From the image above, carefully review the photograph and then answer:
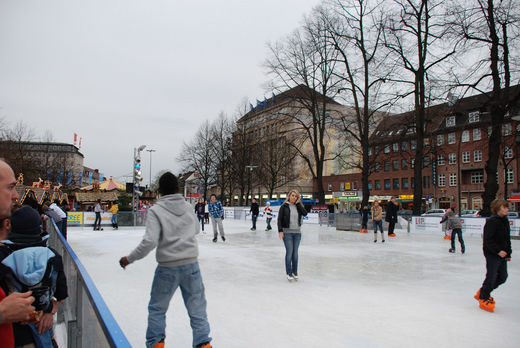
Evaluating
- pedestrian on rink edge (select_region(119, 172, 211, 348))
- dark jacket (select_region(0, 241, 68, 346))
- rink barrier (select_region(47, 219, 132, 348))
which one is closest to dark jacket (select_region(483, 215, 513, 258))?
pedestrian on rink edge (select_region(119, 172, 211, 348))

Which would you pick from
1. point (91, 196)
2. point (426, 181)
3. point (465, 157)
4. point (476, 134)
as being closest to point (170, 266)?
point (91, 196)

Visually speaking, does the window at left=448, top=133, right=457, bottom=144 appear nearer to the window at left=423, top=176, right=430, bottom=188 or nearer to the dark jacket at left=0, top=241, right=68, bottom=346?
the window at left=423, top=176, right=430, bottom=188

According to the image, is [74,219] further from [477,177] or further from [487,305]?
[477,177]

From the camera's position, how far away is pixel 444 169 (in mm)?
52844

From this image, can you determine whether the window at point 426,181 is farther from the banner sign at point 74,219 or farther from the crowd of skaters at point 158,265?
the crowd of skaters at point 158,265

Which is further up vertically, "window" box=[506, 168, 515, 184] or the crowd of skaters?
"window" box=[506, 168, 515, 184]

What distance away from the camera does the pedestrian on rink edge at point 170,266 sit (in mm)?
3508

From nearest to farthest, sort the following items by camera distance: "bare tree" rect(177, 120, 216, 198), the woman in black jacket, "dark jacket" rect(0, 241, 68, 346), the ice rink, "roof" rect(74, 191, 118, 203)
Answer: "dark jacket" rect(0, 241, 68, 346)
the ice rink
the woman in black jacket
"roof" rect(74, 191, 118, 203)
"bare tree" rect(177, 120, 216, 198)

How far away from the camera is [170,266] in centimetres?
358

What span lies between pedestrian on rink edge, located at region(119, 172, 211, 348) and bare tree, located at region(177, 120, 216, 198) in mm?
42034

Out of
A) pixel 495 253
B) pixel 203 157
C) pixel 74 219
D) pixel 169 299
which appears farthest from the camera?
pixel 203 157

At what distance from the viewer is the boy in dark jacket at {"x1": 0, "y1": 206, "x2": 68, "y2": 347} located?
1.96 metres

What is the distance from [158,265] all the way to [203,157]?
4342cm

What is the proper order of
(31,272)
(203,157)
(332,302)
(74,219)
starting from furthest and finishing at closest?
(203,157) < (74,219) < (332,302) < (31,272)
